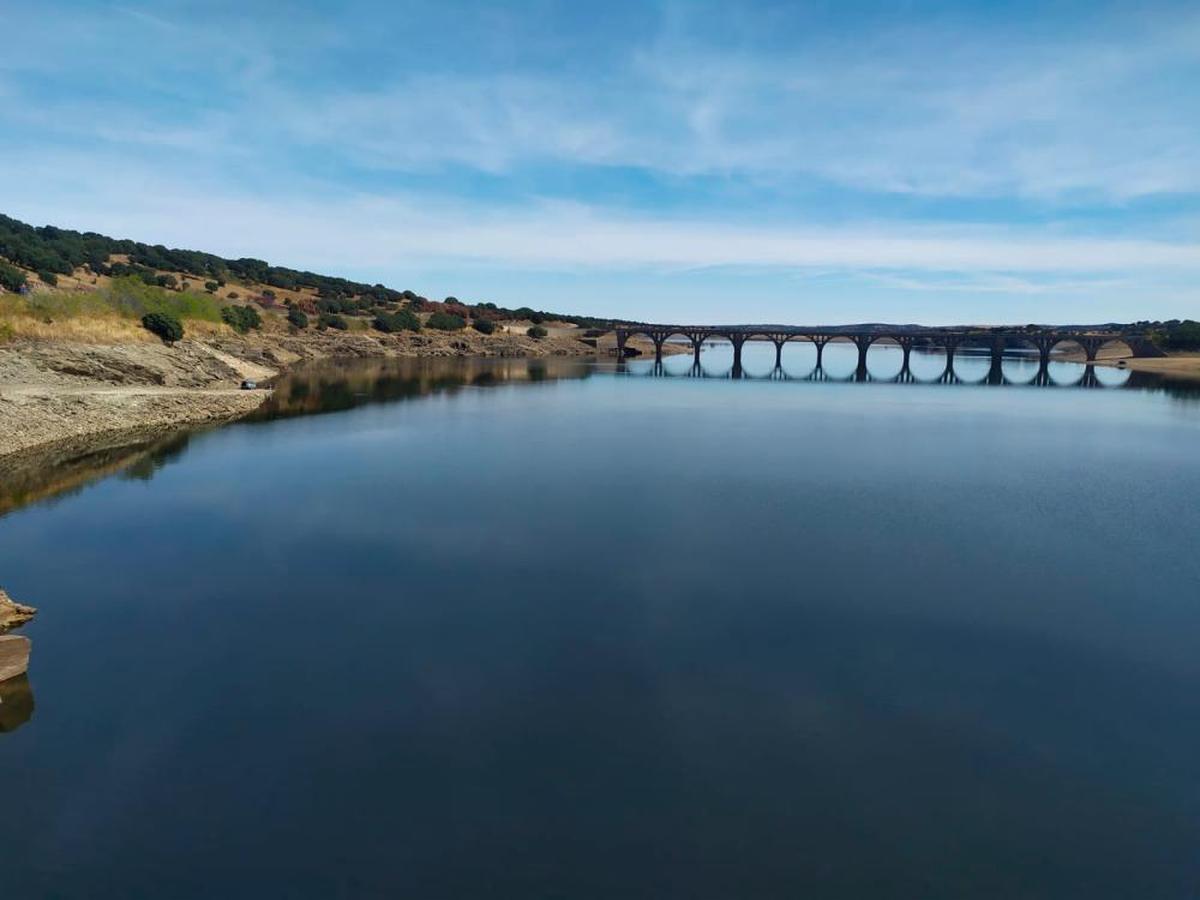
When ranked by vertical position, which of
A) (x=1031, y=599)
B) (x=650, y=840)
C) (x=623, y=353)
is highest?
(x=623, y=353)

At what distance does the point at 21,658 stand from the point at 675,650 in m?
13.5

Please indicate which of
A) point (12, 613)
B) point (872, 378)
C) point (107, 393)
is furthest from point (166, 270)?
point (12, 613)

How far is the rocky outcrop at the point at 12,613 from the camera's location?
59.1ft

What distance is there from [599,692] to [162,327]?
213 feet

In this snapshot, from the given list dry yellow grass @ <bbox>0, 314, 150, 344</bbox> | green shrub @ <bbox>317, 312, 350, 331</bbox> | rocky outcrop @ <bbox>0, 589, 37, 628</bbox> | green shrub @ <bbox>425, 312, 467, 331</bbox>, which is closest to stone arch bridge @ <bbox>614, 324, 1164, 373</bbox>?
green shrub @ <bbox>425, 312, 467, 331</bbox>

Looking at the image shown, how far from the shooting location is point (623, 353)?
15912 centimetres

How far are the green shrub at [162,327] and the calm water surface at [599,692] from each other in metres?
38.9

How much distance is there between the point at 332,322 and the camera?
124625mm

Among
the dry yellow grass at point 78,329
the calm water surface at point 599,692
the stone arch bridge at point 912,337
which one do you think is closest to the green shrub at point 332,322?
the stone arch bridge at point 912,337

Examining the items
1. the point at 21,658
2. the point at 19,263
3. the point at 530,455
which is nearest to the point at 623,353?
the point at 19,263

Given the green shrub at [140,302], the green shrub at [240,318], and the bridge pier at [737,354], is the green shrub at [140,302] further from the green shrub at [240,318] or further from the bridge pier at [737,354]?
the bridge pier at [737,354]

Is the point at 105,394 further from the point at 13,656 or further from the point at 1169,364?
the point at 1169,364

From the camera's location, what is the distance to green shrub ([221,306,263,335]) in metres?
100

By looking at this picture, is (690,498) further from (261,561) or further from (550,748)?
(550,748)
